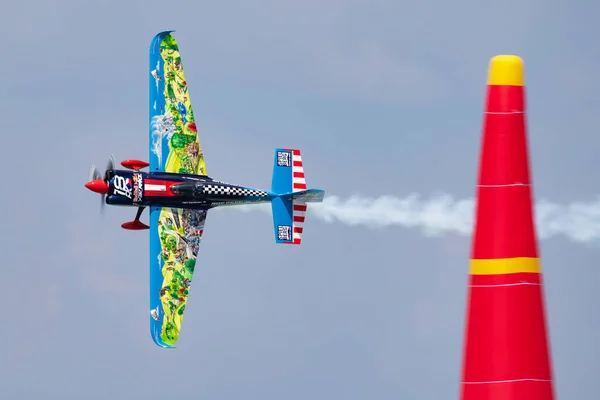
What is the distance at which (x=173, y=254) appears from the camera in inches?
1602

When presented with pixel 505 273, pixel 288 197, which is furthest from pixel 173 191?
pixel 505 273

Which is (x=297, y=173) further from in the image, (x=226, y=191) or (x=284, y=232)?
(x=226, y=191)

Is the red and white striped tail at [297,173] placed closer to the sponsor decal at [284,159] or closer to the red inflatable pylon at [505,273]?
the sponsor decal at [284,159]

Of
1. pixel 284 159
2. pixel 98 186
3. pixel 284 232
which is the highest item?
pixel 284 159

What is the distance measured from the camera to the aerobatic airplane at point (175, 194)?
39438 millimetres

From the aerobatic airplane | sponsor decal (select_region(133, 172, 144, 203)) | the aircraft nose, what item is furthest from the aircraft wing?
the aircraft nose

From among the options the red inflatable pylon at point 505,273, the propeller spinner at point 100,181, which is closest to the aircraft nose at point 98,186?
the propeller spinner at point 100,181

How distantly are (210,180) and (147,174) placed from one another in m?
2.15

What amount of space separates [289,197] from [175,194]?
3.72 meters

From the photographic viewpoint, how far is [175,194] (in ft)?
130

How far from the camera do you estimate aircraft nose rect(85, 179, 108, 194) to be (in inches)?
1538

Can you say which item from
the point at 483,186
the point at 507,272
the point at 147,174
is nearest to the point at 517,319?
the point at 507,272

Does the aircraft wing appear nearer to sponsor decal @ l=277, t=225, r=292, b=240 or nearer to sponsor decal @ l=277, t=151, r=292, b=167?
sponsor decal @ l=277, t=151, r=292, b=167

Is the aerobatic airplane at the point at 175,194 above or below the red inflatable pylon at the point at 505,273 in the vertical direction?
above
